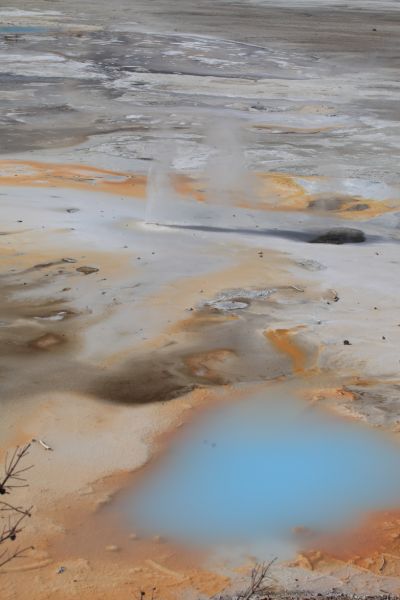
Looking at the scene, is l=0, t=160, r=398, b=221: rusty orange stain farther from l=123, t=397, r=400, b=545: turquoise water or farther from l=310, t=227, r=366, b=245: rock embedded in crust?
l=123, t=397, r=400, b=545: turquoise water

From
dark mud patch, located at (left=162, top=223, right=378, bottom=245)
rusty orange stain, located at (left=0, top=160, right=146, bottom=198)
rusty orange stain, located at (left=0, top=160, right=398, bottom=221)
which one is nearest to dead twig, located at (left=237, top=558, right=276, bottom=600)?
dark mud patch, located at (left=162, top=223, right=378, bottom=245)

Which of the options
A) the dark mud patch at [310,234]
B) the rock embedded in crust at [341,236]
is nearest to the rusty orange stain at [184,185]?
the rock embedded in crust at [341,236]

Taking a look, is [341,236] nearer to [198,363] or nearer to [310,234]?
[310,234]

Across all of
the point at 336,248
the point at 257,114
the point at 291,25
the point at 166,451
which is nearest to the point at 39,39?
the point at 291,25

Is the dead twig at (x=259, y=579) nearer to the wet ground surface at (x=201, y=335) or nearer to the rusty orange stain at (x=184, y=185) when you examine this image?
the wet ground surface at (x=201, y=335)

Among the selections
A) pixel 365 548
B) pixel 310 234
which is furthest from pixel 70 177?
pixel 365 548
